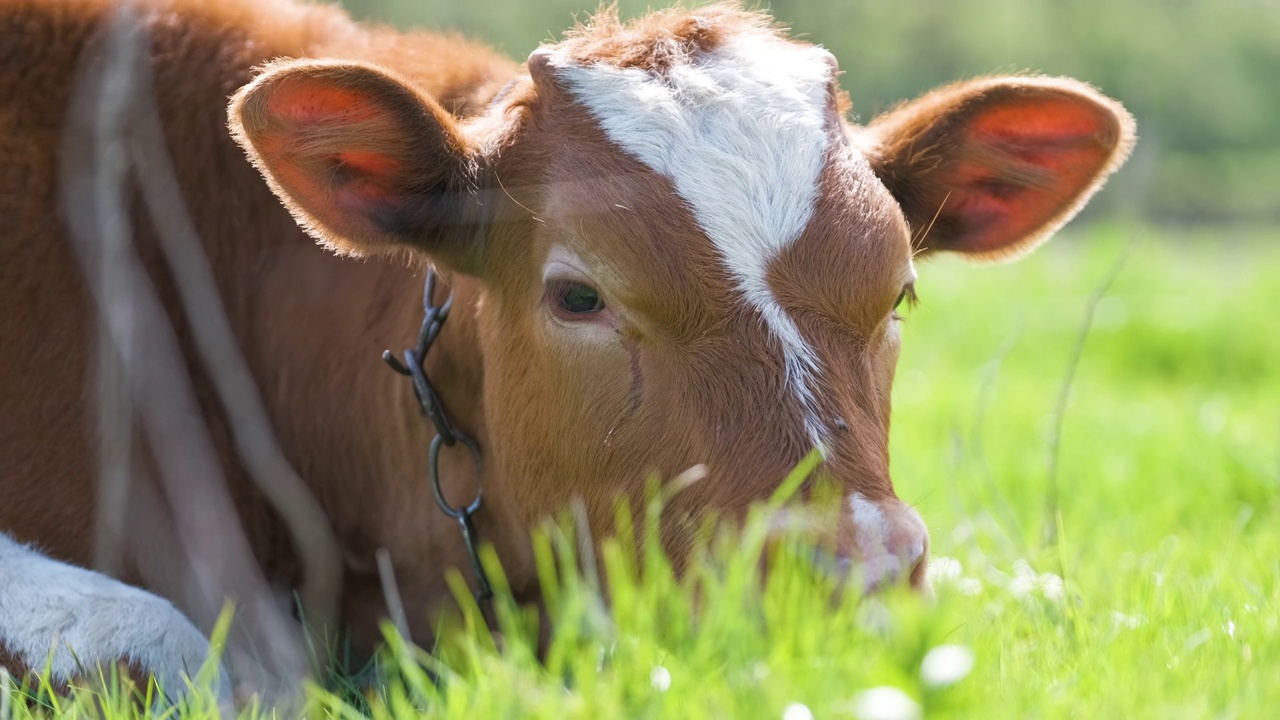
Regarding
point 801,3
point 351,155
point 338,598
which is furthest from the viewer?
point 801,3

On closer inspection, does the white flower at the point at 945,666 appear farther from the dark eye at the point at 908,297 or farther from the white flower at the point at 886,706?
the dark eye at the point at 908,297

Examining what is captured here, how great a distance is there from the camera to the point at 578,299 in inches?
130

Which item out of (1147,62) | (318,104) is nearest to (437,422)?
(318,104)

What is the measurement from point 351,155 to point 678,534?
49.6 inches

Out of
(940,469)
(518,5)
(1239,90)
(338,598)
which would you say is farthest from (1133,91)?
(338,598)

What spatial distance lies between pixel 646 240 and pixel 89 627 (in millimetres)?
1617

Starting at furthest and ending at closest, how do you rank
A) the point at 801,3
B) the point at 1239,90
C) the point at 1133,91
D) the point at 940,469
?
the point at 1239,90 < the point at 1133,91 < the point at 801,3 < the point at 940,469

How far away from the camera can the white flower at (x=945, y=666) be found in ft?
6.69

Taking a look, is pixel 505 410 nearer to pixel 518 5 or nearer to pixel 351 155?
pixel 351 155

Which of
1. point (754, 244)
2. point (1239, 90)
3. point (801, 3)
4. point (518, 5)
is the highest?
point (754, 244)

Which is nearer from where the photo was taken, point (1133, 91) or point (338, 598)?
point (338, 598)

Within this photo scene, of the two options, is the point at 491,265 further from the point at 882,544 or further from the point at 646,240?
the point at 882,544

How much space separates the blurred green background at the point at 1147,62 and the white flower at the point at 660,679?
57.5ft

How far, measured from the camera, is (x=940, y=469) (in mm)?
6059
